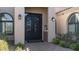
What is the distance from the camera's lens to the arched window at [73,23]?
23.3 m

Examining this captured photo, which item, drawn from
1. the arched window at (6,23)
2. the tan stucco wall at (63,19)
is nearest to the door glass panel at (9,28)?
the arched window at (6,23)

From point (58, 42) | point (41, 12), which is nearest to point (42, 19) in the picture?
point (41, 12)

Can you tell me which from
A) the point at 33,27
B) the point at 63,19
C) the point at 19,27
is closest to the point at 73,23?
the point at 63,19

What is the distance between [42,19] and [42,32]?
1.42 m

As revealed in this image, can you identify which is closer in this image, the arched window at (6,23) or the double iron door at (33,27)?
the arched window at (6,23)

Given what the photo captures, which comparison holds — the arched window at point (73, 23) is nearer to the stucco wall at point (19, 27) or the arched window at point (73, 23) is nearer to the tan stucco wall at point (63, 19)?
the tan stucco wall at point (63, 19)

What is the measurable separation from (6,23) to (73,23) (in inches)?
278

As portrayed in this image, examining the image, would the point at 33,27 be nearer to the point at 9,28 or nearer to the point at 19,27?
the point at 9,28

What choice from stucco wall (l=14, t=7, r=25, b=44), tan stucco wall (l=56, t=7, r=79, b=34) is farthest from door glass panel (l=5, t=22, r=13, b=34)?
tan stucco wall (l=56, t=7, r=79, b=34)

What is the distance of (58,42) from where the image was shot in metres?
21.5

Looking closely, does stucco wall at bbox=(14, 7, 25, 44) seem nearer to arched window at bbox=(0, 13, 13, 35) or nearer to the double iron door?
the double iron door

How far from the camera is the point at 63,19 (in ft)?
79.9

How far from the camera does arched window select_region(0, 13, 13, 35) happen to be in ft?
81.1
